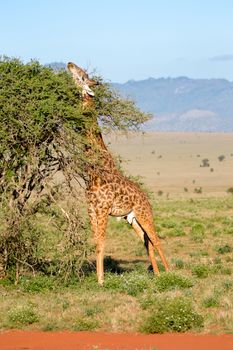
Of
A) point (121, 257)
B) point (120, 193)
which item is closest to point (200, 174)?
point (121, 257)

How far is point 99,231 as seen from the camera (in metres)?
16.1

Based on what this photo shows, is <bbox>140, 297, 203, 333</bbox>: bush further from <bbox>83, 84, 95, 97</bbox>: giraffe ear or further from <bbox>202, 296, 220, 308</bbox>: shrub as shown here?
<bbox>83, 84, 95, 97</bbox>: giraffe ear

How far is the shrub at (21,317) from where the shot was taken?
12336mm

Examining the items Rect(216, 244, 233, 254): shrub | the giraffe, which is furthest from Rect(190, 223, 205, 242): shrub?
the giraffe

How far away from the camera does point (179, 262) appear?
64.1 ft

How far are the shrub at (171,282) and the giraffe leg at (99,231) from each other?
1364mm

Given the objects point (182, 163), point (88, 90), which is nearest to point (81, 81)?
point (88, 90)

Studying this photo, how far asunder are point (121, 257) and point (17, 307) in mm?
10505

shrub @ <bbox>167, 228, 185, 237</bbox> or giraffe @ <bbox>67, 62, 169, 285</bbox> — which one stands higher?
giraffe @ <bbox>67, 62, 169, 285</bbox>

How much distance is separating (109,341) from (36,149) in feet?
17.3

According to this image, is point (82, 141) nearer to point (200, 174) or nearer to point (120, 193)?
point (120, 193)

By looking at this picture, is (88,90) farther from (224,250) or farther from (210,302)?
(224,250)

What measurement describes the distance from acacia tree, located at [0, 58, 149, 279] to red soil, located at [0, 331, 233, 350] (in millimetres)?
4127

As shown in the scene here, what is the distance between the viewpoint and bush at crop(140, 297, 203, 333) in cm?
1161
